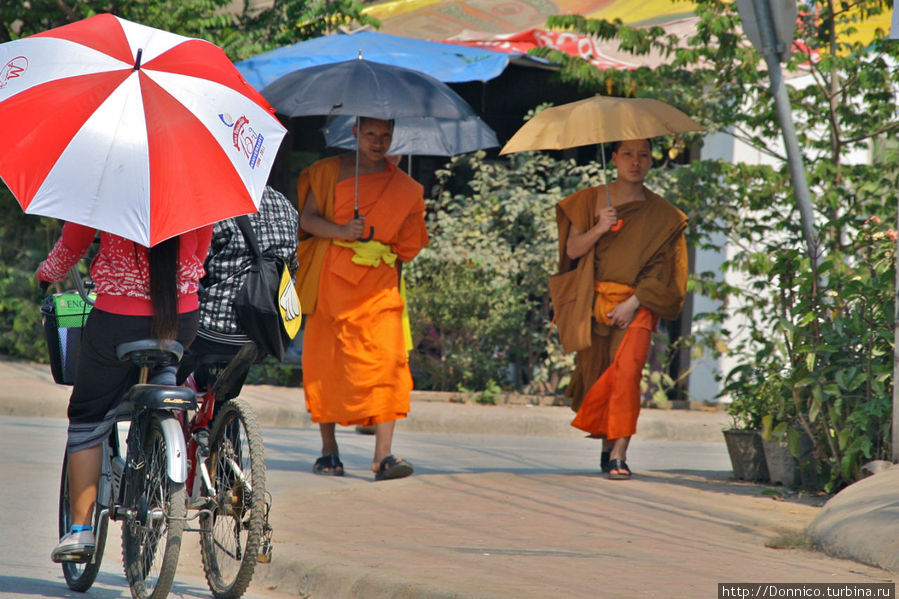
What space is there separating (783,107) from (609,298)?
161 centimetres

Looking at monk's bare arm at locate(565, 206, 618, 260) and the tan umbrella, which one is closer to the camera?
the tan umbrella

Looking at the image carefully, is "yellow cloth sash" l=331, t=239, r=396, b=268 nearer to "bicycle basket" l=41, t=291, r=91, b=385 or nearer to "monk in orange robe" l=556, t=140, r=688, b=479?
"monk in orange robe" l=556, t=140, r=688, b=479

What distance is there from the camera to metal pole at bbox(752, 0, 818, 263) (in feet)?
20.2

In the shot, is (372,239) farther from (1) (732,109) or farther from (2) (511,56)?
(2) (511,56)

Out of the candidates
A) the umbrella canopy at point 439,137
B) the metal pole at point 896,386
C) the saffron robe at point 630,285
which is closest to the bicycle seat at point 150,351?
the metal pole at point 896,386

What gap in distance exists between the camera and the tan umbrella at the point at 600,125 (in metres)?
7.04

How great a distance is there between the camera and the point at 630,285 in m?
7.33

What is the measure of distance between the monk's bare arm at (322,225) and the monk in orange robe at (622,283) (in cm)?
127

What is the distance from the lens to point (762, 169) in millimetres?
9297

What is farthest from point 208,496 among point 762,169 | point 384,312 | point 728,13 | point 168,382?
point 728,13

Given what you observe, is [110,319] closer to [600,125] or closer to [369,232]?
[369,232]

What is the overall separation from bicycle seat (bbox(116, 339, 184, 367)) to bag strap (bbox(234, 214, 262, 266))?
69cm

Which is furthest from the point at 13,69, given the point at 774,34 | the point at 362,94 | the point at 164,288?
the point at 774,34

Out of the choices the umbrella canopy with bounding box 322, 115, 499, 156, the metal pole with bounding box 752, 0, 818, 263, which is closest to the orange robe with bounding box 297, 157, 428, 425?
the umbrella canopy with bounding box 322, 115, 499, 156
